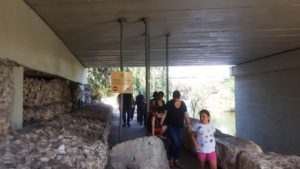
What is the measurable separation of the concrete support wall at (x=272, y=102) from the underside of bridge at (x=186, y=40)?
0.04m

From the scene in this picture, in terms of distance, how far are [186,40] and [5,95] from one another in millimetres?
6963

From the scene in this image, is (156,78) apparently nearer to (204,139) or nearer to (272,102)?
(272,102)

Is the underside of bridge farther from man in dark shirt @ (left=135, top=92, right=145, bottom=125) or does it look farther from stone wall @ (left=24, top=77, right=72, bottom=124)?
man in dark shirt @ (left=135, top=92, right=145, bottom=125)

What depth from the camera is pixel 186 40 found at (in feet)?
41.0

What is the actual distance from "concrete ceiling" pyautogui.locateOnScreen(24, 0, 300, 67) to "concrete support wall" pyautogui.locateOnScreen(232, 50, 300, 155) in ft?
2.59

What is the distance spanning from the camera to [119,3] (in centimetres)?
855

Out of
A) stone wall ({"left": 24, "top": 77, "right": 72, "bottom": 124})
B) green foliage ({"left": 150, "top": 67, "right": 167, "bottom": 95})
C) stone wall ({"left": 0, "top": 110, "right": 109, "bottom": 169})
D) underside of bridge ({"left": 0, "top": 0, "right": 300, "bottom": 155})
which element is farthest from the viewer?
green foliage ({"left": 150, "top": 67, "right": 167, "bottom": 95})

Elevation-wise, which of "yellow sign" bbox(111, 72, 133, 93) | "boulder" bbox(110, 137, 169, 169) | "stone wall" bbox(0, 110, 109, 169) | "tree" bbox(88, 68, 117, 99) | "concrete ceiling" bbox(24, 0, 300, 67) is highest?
"concrete ceiling" bbox(24, 0, 300, 67)

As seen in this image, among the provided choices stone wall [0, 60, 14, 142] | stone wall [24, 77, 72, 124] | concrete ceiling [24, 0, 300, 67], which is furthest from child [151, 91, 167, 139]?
stone wall [24, 77, 72, 124]

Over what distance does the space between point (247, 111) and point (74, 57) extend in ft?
30.4

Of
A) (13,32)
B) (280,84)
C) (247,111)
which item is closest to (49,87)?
(13,32)

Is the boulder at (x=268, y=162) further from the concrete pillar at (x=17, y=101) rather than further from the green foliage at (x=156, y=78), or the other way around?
the green foliage at (x=156, y=78)

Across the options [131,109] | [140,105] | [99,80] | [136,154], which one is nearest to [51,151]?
[136,154]

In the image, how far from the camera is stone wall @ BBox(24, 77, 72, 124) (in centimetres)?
939
